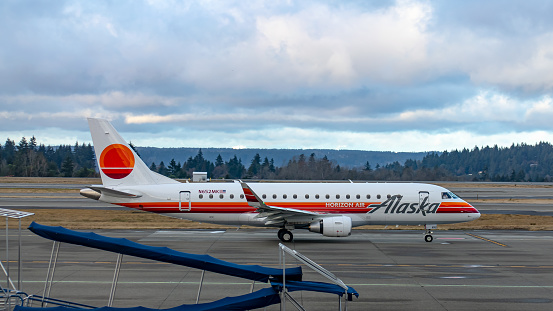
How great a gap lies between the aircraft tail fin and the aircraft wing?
236 inches

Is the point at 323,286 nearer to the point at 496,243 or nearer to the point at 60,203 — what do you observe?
the point at 496,243

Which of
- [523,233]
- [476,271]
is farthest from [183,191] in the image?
[523,233]

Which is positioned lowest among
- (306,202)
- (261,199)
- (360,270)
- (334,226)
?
(360,270)

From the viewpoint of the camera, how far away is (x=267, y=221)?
94.0 ft

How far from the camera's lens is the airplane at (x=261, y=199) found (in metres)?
28.7

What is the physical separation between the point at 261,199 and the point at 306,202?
245 centimetres

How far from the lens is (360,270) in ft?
67.8

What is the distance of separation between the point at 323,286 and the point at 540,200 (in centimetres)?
6139

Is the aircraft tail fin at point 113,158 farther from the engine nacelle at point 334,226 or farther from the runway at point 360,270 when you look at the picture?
the engine nacelle at point 334,226

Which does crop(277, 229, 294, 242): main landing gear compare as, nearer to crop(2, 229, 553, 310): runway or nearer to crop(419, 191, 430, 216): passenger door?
crop(2, 229, 553, 310): runway

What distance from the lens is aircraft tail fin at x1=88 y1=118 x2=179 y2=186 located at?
2920 centimetres

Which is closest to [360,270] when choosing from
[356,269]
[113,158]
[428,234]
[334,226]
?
[356,269]

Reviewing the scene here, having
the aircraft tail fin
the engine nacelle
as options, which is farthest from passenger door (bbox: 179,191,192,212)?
the engine nacelle

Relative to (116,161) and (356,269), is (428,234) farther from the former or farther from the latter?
(116,161)
